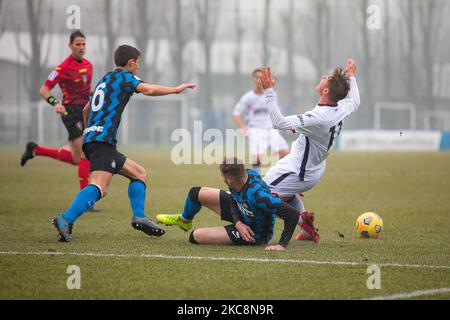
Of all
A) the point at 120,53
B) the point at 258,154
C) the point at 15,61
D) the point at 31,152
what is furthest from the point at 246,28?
the point at 120,53

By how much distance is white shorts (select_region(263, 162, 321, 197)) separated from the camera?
8.00 metres

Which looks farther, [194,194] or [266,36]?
[266,36]

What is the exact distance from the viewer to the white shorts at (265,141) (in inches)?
592

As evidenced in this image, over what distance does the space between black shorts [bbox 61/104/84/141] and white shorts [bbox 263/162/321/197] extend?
13.5 feet

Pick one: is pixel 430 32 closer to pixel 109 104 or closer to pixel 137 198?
pixel 137 198

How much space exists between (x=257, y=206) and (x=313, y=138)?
3.53 feet

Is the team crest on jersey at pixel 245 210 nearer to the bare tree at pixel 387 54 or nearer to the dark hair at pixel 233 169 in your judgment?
the dark hair at pixel 233 169

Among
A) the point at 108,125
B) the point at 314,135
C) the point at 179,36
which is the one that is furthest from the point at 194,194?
the point at 179,36

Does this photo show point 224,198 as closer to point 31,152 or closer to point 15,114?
point 31,152

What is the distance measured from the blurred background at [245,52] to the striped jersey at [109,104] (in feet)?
112

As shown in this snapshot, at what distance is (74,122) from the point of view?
11289 mm

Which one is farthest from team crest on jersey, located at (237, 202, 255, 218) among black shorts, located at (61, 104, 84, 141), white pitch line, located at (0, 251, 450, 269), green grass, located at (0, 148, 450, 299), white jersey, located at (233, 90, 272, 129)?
white jersey, located at (233, 90, 272, 129)

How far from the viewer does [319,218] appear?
1025 cm

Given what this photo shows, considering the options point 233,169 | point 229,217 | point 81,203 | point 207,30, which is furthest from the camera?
point 207,30
